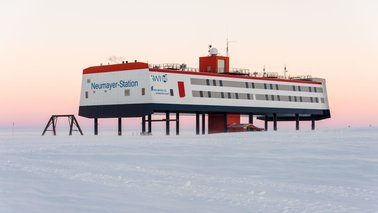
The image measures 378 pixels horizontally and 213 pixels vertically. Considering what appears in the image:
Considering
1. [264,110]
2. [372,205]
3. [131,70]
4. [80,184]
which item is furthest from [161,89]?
[372,205]

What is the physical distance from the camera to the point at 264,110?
362 ft

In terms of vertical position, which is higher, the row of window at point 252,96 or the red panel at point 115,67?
the red panel at point 115,67

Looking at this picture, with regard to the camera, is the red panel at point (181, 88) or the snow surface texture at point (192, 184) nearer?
the snow surface texture at point (192, 184)

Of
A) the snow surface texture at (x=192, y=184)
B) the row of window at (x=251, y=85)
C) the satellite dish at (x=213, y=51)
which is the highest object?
the satellite dish at (x=213, y=51)

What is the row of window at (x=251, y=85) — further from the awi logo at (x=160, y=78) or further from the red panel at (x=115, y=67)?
the red panel at (x=115, y=67)

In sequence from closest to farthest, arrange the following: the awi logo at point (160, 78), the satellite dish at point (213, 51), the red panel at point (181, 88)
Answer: the awi logo at point (160, 78) → the red panel at point (181, 88) → the satellite dish at point (213, 51)

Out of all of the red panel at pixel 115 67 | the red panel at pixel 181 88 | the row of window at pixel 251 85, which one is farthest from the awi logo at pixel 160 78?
the row of window at pixel 251 85

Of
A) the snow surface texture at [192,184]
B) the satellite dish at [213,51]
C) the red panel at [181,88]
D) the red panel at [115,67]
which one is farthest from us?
the satellite dish at [213,51]

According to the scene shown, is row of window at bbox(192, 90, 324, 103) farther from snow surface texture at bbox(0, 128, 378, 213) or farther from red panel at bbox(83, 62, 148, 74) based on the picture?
snow surface texture at bbox(0, 128, 378, 213)

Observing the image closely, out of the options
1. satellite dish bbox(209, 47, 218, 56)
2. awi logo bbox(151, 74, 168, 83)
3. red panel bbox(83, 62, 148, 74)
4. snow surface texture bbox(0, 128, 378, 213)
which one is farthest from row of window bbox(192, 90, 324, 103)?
snow surface texture bbox(0, 128, 378, 213)

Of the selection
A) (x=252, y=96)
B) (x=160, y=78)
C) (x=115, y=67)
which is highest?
(x=115, y=67)

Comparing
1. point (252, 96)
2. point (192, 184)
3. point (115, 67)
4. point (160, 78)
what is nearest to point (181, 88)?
point (160, 78)

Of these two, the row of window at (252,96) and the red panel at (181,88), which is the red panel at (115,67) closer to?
the red panel at (181,88)

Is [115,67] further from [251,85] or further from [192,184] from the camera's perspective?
[192,184]
